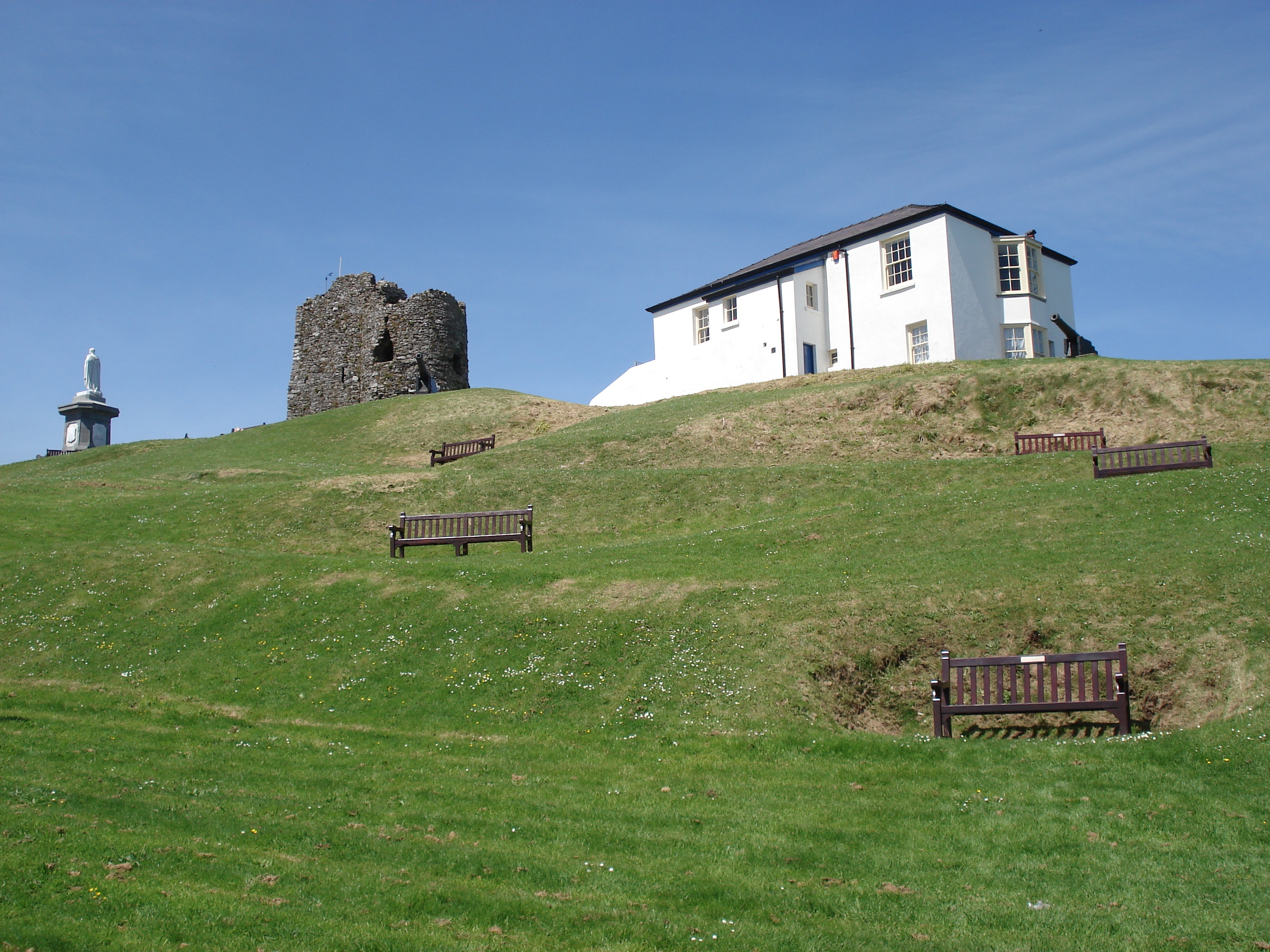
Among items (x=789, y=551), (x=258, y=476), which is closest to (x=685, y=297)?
(x=258, y=476)

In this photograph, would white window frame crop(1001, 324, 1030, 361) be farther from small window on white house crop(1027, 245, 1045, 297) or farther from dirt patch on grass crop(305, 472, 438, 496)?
dirt patch on grass crop(305, 472, 438, 496)

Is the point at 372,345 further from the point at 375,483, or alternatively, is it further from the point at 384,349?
the point at 375,483

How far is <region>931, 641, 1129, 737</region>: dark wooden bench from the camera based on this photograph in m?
13.5

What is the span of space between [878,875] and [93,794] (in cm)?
867

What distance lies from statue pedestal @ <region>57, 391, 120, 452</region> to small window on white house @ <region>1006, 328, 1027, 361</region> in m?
52.6

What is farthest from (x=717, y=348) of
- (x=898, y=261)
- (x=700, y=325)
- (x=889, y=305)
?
(x=898, y=261)

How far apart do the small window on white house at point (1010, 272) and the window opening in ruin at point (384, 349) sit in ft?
133

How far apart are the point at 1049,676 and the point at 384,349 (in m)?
57.5

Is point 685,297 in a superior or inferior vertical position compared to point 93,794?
superior

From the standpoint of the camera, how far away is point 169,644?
18406mm

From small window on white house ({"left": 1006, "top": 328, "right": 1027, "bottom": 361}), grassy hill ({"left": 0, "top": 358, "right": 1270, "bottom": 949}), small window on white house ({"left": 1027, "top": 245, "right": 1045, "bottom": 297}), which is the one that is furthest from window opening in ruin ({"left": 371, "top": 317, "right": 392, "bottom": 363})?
small window on white house ({"left": 1027, "top": 245, "right": 1045, "bottom": 297})

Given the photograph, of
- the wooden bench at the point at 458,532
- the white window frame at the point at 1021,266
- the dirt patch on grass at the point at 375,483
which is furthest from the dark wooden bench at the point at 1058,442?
the dirt patch on grass at the point at 375,483

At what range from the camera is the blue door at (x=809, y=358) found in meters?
49.7

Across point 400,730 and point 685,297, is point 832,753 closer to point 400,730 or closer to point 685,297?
point 400,730
